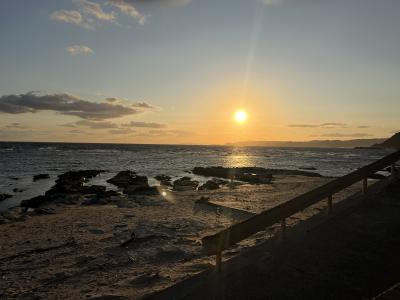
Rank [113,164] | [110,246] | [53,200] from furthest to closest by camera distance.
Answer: [113,164] → [53,200] → [110,246]

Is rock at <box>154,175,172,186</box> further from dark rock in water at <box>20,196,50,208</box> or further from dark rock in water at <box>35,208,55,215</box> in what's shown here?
dark rock in water at <box>35,208,55,215</box>

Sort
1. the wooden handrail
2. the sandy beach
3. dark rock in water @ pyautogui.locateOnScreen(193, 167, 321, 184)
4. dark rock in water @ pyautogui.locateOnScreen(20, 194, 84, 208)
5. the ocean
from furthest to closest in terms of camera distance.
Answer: dark rock in water @ pyautogui.locateOnScreen(193, 167, 321, 184) → the ocean → dark rock in water @ pyautogui.locateOnScreen(20, 194, 84, 208) → the sandy beach → the wooden handrail

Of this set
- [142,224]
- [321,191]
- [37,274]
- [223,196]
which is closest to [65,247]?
[37,274]

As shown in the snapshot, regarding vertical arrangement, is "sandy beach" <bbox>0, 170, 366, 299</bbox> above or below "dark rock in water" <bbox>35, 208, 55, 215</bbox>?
above

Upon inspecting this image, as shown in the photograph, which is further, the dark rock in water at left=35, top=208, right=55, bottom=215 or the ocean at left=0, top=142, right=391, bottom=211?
the ocean at left=0, top=142, right=391, bottom=211

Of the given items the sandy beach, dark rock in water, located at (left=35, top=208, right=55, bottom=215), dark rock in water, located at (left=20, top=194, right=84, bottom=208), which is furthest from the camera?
dark rock in water, located at (left=20, top=194, right=84, bottom=208)

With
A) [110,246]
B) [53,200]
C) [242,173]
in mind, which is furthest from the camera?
[242,173]

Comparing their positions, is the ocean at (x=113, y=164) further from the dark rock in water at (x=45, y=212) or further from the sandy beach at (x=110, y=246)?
the sandy beach at (x=110, y=246)

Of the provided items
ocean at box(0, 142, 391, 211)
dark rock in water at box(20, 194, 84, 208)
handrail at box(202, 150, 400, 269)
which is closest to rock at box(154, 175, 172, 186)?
ocean at box(0, 142, 391, 211)

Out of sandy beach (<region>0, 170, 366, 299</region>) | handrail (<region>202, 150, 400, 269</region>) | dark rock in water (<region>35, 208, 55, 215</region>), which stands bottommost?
dark rock in water (<region>35, 208, 55, 215</region>)

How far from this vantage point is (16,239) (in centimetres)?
1094

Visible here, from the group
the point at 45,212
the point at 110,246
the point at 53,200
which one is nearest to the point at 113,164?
the point at 53,200

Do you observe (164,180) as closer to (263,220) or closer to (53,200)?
(53,200)

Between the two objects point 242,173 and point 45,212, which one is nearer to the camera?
point 45,212
